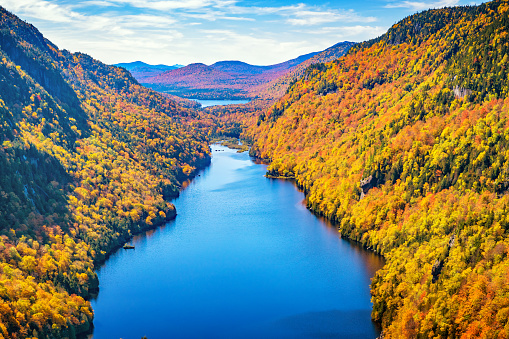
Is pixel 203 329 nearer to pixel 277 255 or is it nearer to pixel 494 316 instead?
pixel 277 255

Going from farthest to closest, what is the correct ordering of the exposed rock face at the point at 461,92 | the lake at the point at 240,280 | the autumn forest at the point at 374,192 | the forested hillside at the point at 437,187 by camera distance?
the exposed rock face at the point at 461,92 < the lake at the point at 240,280 < the autumn forest at the point at 374,192 < the forested hillside at the point at 437,187

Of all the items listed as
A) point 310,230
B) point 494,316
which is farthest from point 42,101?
point 494,316

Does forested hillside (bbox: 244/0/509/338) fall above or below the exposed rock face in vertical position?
below

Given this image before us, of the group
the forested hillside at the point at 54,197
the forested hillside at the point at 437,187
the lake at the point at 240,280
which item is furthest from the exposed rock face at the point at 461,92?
the forested hillside at the point at 54,197

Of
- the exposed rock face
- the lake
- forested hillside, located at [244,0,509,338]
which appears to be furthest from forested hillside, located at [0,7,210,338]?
the exposed rock face

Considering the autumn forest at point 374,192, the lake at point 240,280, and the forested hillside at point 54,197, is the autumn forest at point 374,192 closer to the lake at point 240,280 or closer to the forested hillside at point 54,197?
the forested hillside at point 54,197

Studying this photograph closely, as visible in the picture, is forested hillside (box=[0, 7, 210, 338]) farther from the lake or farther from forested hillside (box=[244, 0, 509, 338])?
forested hillside (box=[244, 0, 509, 338])
